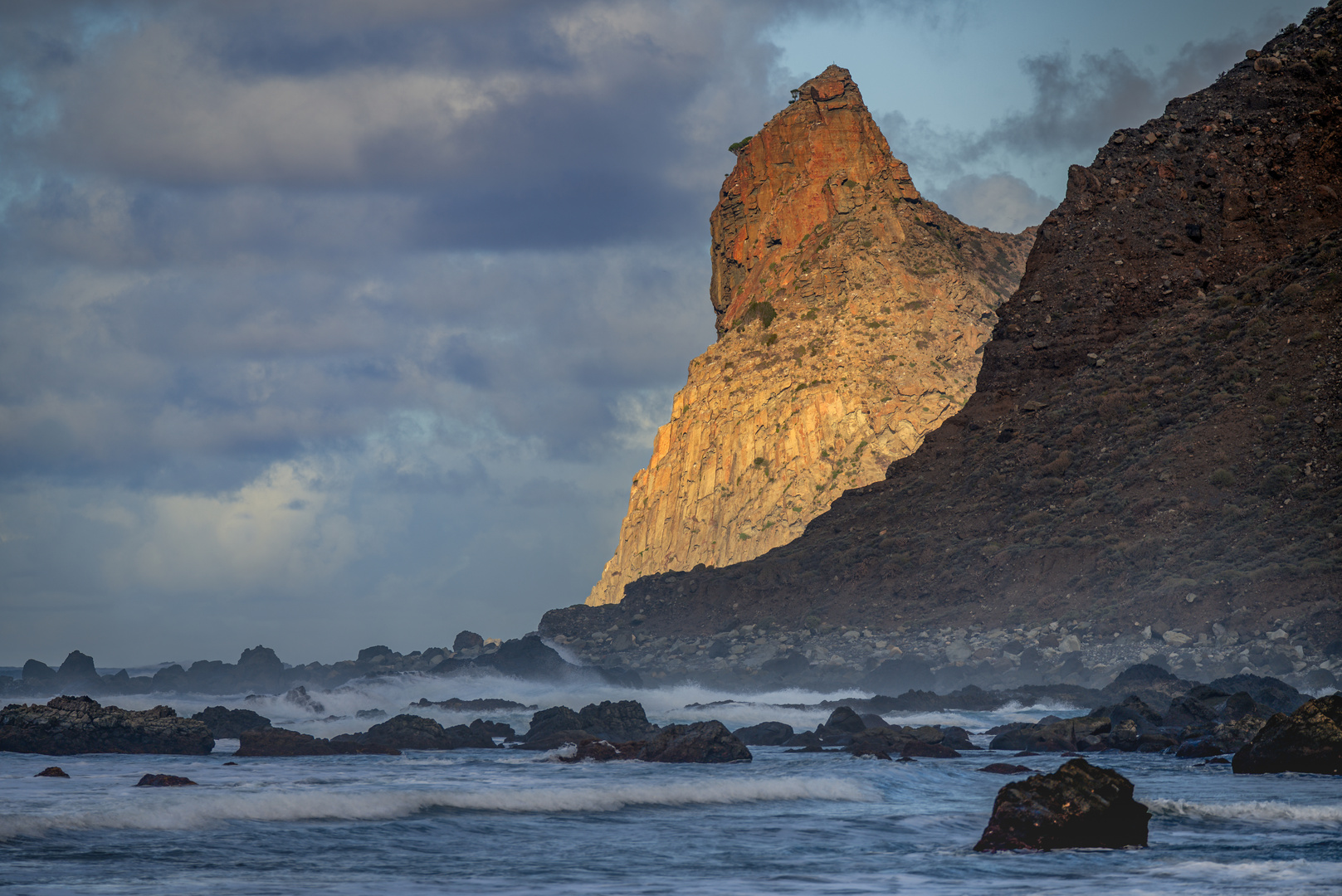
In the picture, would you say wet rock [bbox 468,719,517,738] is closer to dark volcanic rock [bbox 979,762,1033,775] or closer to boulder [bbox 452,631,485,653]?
dark volcanic rock [bbox 979,762,1033,775]

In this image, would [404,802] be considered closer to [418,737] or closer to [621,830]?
[621,830]

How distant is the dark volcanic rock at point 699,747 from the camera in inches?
870

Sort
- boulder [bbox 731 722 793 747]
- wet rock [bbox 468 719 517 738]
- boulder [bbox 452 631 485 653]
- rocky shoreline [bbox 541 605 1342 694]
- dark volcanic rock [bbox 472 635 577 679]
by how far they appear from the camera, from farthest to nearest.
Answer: boulder [bbox 452 631 485 653]
dark volcanic rock [bbox 472 635 577 679]
rocky shoreline [bbox 541 605 1342 694]
wet rock [bbox 468 719 517 738]
boulder [bbox 731 722 793 747]

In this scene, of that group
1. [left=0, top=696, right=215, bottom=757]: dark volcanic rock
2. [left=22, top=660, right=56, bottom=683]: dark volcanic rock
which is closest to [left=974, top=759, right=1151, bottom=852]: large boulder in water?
[left=0, top=696, right=215, bottom=757]: dark volcanic rock

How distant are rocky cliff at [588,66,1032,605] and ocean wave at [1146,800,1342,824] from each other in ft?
222

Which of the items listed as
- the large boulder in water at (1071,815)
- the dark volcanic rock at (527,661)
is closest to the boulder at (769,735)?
the large boulder in water at (1071,815)

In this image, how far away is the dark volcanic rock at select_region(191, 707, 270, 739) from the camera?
28891mm

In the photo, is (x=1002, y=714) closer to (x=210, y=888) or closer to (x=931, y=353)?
(x=210, y=888)

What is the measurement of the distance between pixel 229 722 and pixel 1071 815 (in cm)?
2283

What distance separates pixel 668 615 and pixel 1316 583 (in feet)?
113

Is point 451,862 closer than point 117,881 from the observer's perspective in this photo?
No

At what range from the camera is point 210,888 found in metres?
10.2

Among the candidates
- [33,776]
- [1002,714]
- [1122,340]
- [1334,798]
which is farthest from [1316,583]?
[33,776]

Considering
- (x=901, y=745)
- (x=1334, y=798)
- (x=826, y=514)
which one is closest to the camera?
(x=1334, y=798)
